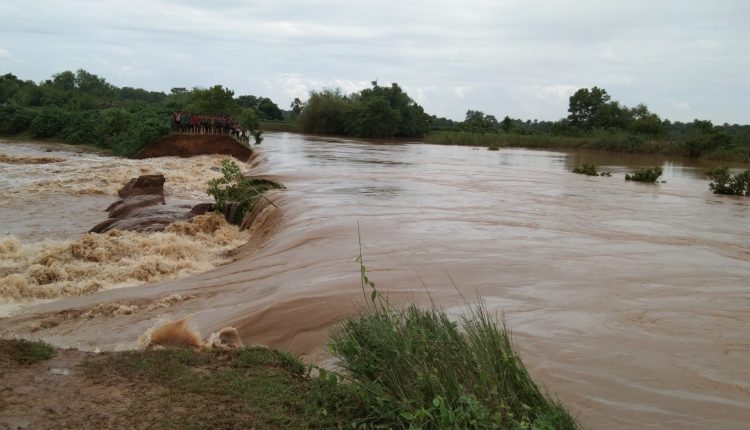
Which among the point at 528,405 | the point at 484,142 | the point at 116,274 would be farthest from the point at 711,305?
the point at 484,142

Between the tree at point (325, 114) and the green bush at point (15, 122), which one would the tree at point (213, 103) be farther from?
the tree at point (325, 114)

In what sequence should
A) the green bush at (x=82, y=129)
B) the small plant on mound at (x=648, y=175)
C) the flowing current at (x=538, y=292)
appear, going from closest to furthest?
the flowing current at (x=538, y=292), the small plant on mound at (x=648, y=175), the green bush at (x=82, y=129)

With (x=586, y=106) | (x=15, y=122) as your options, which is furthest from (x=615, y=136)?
(x=15, y=122)

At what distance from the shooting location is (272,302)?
22.2ft

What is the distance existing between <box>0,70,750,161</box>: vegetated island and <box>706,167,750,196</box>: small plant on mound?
2634 cm

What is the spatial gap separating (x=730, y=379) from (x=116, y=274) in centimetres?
849

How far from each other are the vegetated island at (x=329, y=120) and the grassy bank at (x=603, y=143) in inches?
3.7

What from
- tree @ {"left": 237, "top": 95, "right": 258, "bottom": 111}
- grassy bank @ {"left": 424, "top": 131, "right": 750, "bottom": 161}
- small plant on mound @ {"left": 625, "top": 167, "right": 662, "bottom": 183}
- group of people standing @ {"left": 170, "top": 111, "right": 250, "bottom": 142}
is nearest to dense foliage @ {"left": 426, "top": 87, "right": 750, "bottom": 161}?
grassy bank @ {"left": 424, "top": 131, "right": 750, "bottom": 161}

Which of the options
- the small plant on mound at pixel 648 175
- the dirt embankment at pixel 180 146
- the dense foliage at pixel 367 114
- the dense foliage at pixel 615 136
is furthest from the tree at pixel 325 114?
the small plant on mound at pixel 648 175

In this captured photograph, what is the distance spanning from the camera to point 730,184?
21.1 m

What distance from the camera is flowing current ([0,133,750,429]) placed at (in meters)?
4.84

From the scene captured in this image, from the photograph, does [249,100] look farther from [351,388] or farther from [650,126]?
[351,388]

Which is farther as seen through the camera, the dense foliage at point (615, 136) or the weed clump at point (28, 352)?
the dense foliage at point (615, 136)

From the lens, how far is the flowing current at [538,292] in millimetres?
4840
